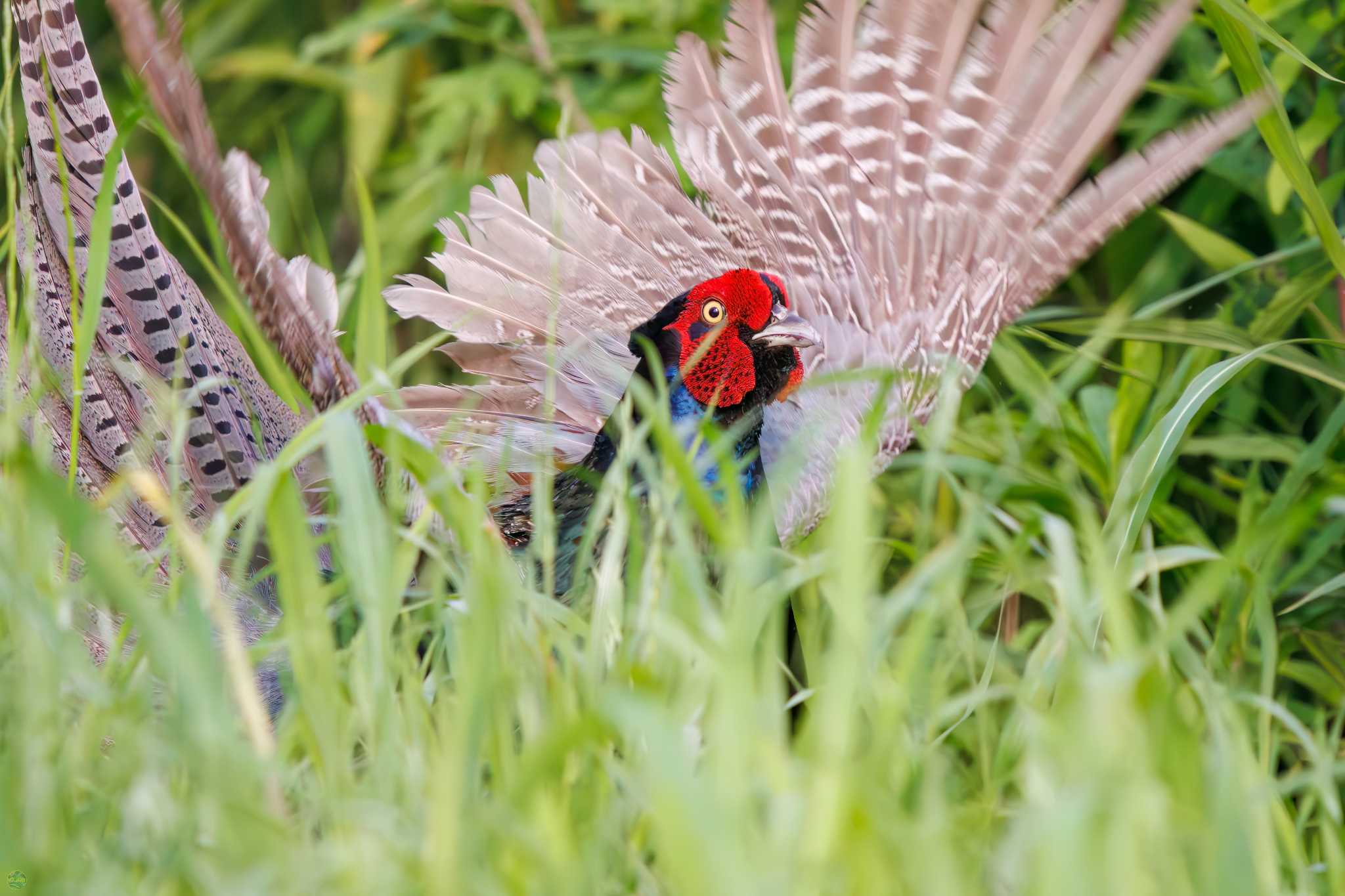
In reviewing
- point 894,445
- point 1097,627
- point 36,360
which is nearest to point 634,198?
point 894,445

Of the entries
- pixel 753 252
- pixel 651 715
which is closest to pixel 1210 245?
pixel 753 252

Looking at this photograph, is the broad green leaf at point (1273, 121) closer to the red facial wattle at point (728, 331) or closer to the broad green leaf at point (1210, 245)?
the broad green leaf at point (1210, 245)

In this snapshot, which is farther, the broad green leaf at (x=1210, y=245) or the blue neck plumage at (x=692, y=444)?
the broad green leaf at (x=1210, y=245)

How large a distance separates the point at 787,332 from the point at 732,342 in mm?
83

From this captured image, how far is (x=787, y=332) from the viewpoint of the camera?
6.42ft

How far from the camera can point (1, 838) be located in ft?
2.84

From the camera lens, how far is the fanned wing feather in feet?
6.84

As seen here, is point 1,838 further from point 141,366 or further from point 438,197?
point 438,197

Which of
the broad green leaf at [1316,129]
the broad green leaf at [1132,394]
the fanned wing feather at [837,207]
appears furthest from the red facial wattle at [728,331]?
the broad green leaf at [1316,129]

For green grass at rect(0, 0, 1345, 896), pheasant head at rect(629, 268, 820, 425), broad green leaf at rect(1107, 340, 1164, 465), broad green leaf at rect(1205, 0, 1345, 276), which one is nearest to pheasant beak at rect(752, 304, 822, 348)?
pheasant head at rect(629, 268, 820, 425)

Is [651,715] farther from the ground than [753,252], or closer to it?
farther from the ground

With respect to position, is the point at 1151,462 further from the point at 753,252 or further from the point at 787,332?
the point at 753,252

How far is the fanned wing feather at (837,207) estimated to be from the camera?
2.08 metres

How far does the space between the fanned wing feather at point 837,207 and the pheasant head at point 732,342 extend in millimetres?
124
